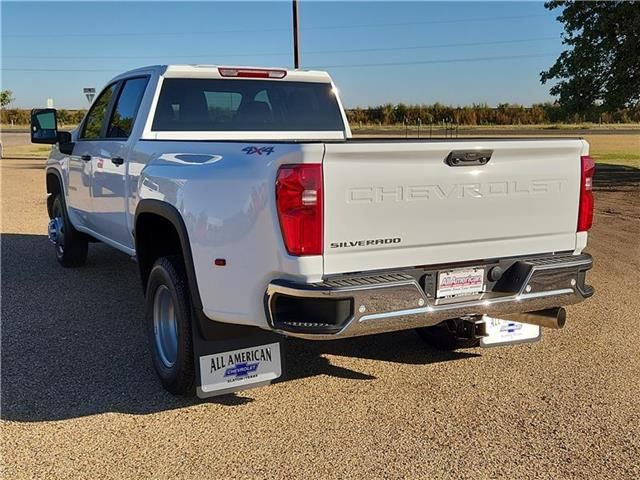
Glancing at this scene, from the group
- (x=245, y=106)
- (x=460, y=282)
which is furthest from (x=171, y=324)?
(x=245, y=106)

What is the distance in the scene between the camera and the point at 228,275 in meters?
A: 3.49

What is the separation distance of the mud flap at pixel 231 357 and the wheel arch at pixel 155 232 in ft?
0.77

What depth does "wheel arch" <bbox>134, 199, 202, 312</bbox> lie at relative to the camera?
12.9 feet

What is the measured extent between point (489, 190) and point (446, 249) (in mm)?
411

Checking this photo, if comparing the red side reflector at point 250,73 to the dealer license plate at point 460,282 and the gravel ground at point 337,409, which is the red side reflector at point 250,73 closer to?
the gravel ground at point 337,409

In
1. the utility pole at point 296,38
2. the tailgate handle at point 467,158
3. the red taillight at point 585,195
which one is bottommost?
the red taillight at point 585,195

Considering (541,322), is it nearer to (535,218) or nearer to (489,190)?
(535,218)

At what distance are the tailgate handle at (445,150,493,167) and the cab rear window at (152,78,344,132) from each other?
8.46ft

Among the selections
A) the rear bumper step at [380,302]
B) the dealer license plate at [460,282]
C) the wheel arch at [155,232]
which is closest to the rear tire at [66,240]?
the wheel arch at [155,232]

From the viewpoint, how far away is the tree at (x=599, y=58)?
1644cm

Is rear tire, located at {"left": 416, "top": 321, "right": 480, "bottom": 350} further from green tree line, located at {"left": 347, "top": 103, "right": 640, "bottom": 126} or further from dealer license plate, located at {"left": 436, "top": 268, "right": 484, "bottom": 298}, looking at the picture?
green tree line, located at {"left": 347, "top": 103, "right": 640, "bottom": 126}

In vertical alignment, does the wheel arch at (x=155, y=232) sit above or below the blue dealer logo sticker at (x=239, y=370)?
above

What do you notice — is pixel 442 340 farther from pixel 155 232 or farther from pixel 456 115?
pixel 456 115

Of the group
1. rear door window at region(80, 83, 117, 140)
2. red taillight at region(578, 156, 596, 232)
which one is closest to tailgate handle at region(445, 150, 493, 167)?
red taillight at region(578, 156, 596, 232)
